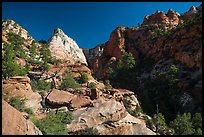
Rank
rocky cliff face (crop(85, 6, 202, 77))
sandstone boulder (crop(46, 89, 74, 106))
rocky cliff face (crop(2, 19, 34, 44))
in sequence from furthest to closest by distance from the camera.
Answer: rocky cliff face (crop(2, 19, 34, 44)) < rocky cliff face (crop(85, 6, 202, 77)) < sandstone boulder (crop(46, 89, 74, 106))

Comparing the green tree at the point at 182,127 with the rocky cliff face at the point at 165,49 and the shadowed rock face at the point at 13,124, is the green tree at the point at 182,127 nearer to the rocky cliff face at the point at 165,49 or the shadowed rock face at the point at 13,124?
the rocky cliff face at the point at 165,49

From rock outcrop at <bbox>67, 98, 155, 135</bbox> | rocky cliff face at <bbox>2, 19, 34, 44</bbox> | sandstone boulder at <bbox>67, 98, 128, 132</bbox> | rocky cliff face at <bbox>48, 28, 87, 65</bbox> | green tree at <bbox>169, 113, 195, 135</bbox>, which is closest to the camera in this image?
rock outcrop at <bbox>67, 98, 155, 135</bbox>

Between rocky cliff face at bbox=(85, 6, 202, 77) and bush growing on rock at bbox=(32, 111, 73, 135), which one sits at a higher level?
rocky cliff face at bbox=(85, 6, 202, 77)

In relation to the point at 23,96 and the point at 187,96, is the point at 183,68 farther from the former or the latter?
the point at 23,96

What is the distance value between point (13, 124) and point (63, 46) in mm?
71287

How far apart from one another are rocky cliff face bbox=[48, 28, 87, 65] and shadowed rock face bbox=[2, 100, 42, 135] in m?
56.6

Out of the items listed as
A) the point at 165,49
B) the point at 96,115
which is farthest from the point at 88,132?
the point at 165,49

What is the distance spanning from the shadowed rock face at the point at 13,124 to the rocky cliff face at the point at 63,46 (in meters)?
56.6

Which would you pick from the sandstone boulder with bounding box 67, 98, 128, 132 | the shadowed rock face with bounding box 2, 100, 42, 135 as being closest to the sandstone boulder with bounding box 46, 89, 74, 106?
the sandstone boulder with bounding box 67, 98, 128, 132

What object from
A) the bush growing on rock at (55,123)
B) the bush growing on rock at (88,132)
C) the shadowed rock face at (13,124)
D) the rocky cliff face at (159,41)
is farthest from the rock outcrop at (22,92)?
the rocky cliff face at (159,41)

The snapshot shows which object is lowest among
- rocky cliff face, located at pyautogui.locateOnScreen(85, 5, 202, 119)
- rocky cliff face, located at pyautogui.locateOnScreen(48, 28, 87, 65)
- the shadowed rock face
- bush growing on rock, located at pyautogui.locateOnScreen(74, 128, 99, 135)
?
bush growing on rock, located at pyautogui.locateOnScreen(74, 128, 99, 135)

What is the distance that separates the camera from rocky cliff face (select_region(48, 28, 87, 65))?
72.1 m

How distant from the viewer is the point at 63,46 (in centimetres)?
8188

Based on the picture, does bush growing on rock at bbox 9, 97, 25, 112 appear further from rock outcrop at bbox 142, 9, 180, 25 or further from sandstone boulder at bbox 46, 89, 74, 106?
rock outcrop at bbox 142, 9, 180, 25
